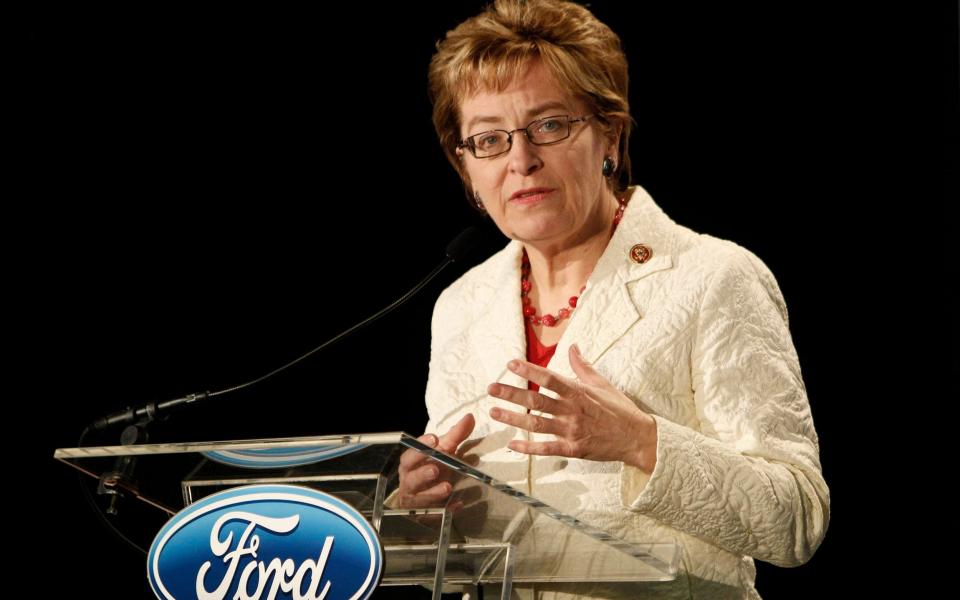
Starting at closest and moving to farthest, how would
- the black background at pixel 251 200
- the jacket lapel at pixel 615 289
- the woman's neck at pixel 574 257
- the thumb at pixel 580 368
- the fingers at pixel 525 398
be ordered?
the fingers at pixel 525 398
the thumb at pixel 580 368
the jacket lapel at pixel 615 289
the woman's neck at pixel 574 257
the black background at pixel 251 200

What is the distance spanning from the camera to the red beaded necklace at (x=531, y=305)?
7.02ft

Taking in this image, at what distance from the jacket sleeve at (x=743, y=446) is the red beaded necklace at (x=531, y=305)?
12.7 inches

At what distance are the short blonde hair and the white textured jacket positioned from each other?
24cm

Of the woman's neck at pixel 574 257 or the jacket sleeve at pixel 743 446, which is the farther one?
the woman's neck at pixel 574 257

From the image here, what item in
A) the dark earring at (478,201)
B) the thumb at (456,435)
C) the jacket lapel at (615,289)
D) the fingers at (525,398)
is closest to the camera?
the fingers at (525,398)

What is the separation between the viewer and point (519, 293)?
7.27ft

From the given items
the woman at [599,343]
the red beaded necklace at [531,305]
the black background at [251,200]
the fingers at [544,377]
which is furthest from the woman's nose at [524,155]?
the black background at [251,200]

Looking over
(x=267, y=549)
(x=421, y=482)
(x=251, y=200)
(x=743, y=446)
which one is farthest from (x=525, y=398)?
(x=251, y=200)

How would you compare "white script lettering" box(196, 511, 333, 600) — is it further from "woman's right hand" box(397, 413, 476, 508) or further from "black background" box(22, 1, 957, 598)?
"black background" box(22, 1, 957, 598)

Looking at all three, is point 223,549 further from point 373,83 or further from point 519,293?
point 373,83

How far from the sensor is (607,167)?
2.19 m

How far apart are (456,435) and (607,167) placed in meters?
0.71

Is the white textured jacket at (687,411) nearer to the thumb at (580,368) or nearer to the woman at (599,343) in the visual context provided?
the woman at (599,343)

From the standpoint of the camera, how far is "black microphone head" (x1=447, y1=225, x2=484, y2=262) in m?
2.11
